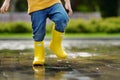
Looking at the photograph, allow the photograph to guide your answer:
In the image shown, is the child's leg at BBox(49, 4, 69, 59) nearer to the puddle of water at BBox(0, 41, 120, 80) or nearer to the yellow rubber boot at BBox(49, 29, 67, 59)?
the yellow rubber boot at BBox(49, 29, 67, 59)

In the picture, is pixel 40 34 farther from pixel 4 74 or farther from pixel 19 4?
pixel 19 4

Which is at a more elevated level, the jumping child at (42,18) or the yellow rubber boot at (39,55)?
the jumping child at (42,18)

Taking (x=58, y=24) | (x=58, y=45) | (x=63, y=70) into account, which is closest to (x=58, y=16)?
(x=58, y=24)

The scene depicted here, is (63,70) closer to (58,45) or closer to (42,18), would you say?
(58,45)

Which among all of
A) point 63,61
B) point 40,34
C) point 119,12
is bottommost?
point 119,12

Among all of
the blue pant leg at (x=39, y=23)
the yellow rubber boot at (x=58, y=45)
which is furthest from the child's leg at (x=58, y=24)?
the blue pant leg at (x=39, y=23)

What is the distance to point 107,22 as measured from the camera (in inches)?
1235

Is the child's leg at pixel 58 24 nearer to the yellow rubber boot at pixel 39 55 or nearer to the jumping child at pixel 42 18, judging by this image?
the jumping child at pixel 42 18

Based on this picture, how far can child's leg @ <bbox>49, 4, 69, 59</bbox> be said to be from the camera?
7.88 m

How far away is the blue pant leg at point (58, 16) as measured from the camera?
7.87m

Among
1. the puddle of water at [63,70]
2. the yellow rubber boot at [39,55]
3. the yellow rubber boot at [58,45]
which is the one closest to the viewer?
the puddle of water at [63,70]

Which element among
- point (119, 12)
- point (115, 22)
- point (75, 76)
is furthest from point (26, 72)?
point (119, 12)

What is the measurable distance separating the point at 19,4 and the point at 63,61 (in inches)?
1631

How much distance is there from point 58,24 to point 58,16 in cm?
13
